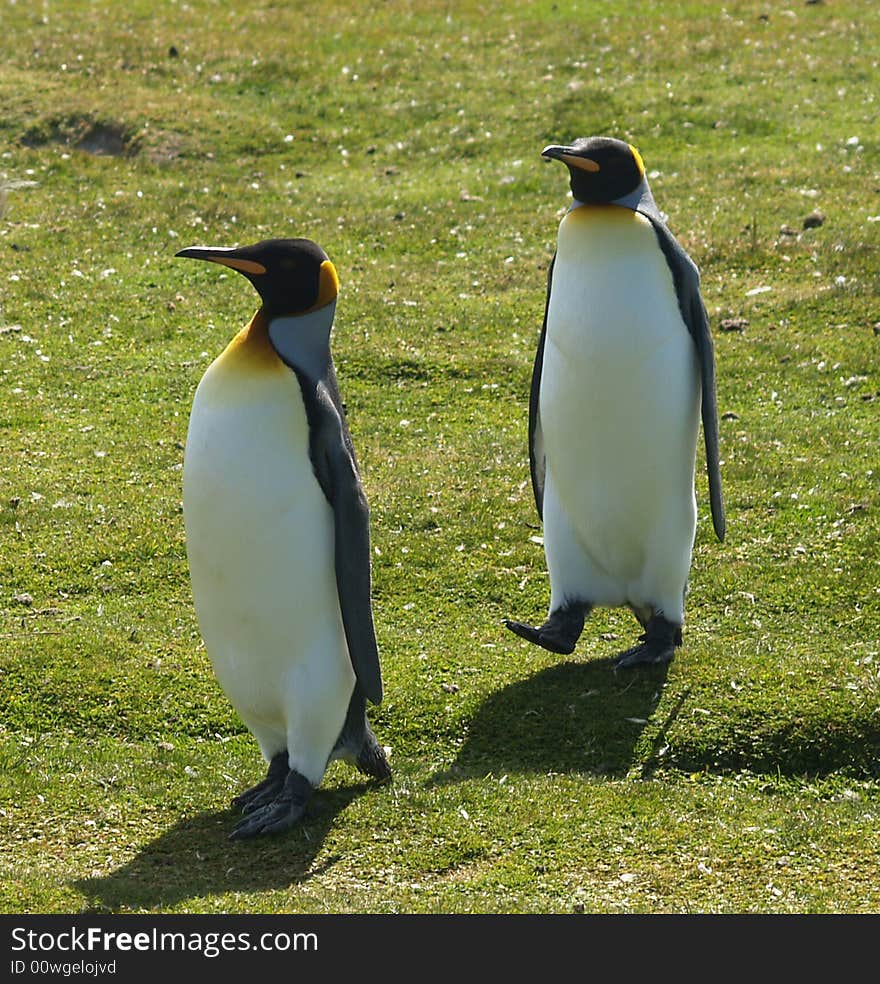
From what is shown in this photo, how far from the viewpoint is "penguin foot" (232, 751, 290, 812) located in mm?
6035

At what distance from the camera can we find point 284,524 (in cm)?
574

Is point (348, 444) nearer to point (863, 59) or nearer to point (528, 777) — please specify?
point (528, 777)

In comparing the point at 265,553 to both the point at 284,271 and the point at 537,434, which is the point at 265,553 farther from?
the point at 537,434

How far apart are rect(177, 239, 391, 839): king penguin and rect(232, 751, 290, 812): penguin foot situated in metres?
0.01

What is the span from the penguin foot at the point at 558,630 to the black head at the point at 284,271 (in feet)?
6.86

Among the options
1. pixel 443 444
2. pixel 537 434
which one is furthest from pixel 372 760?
pixel 443 444

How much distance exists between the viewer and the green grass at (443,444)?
5891mm

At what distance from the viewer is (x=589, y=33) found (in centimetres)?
1880

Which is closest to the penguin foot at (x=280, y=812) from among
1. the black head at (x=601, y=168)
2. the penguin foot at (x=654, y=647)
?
the penguin foot at (x=654, y=647)

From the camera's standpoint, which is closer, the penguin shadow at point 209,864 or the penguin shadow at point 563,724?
the penguin shadow at point 209,864

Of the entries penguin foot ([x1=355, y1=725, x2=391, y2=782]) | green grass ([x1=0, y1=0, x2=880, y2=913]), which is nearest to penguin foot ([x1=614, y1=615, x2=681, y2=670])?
green grass ([x1=0, y1=0, x2=880, y2=913])

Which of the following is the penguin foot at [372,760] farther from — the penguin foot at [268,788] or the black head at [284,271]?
the black head at [284,271]

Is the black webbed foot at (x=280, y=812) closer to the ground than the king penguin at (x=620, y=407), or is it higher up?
closer to the ground
